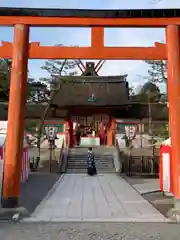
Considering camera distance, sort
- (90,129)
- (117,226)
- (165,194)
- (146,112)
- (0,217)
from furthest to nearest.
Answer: (90,129)
(146,112)
(165,194)
(0,217)
(117,226)

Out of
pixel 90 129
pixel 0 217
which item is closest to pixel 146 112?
pixel 90 129

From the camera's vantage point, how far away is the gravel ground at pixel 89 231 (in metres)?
4.92

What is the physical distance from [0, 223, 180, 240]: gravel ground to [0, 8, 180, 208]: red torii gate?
1.09 meters

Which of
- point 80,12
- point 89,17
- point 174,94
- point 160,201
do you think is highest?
point 80,12

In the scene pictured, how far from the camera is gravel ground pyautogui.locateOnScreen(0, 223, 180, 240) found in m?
4.92

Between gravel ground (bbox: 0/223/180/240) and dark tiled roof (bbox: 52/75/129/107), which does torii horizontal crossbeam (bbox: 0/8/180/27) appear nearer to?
gravel ground (bbox: 0/223/180/240)

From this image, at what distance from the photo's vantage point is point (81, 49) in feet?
22.3

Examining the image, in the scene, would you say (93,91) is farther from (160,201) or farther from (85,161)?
(160,201)

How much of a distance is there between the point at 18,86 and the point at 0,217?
303cm

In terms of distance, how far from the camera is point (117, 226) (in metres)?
5.62

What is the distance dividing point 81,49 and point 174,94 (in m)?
2.54

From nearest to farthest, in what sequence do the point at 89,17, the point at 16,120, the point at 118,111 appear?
the point at 16,120 < the point at 89,17 < the point at 118,111

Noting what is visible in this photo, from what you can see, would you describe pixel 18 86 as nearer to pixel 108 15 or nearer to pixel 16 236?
pixel 108 15

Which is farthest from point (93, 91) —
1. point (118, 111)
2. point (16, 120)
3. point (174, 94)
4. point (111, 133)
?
point (16, 120)
